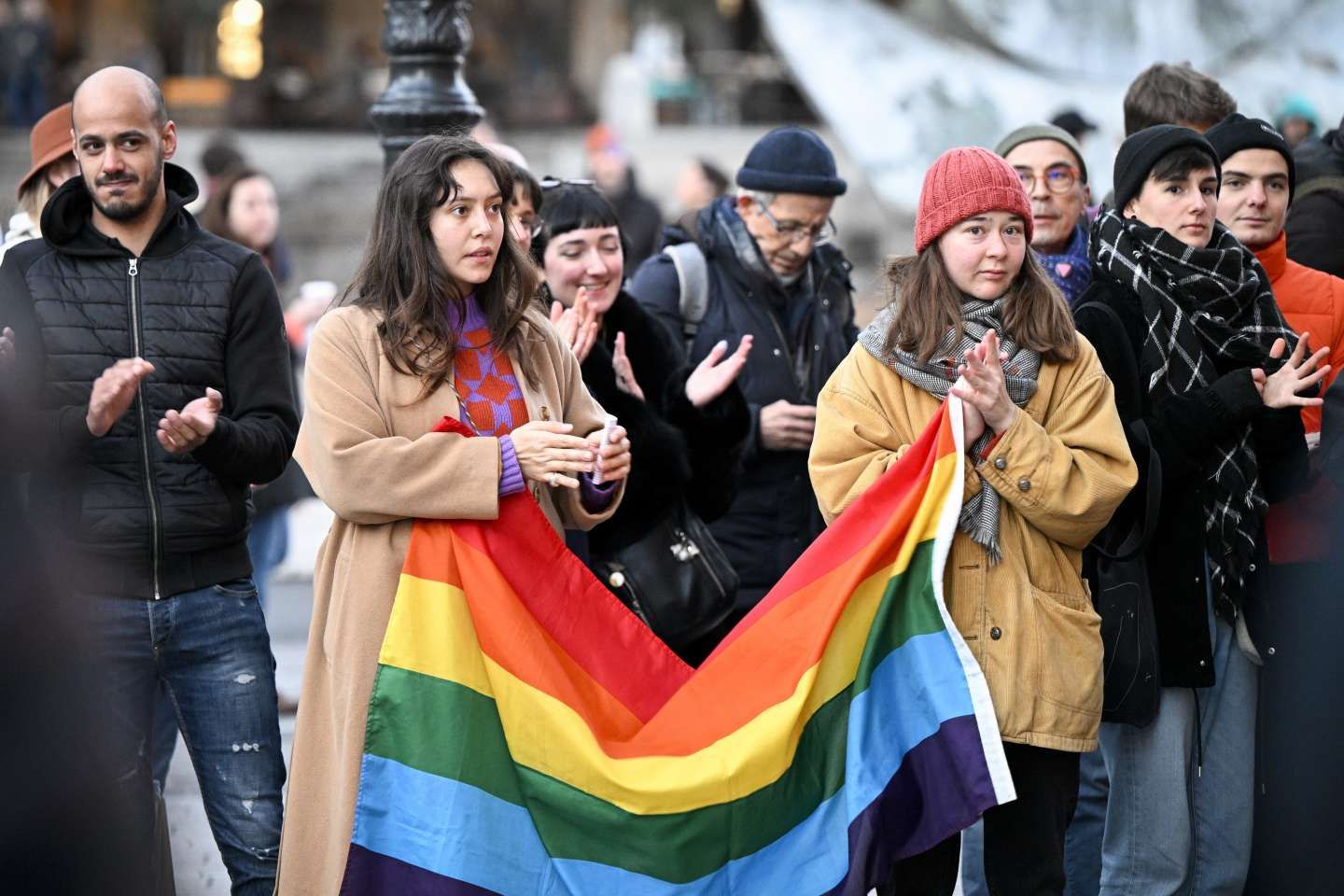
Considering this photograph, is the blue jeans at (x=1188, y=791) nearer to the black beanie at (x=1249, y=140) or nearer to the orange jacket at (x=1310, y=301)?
the orange jacket at (x=1310, y=301)

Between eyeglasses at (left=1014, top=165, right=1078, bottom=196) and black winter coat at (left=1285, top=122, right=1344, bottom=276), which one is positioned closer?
eyeglasses at (left=1014, top=165, right=1078, bottom=196)

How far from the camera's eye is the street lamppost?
6.73 m

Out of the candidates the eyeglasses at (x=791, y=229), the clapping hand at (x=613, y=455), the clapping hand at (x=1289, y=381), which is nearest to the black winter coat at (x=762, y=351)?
the eyeglasses at (x=791, y=229)

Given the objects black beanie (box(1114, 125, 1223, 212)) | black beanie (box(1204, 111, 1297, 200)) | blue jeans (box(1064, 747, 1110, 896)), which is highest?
black beanie (box(1204, 111, 1297, 200))

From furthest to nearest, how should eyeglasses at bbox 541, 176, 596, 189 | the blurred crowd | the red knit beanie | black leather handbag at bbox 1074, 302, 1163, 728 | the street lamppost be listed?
the street lamppost, eyeglasses at bbox 541, 176, 596, 189, black leather handbag at bbox 1074, 302, 1163, 728, the red knit beanie, the blurred crowd

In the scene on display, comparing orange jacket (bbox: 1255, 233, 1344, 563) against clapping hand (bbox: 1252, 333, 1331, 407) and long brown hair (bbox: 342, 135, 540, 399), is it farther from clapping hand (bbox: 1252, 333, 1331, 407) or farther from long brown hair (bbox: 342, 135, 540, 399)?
long brown hair (bbox: 342, 135, 540, 399)

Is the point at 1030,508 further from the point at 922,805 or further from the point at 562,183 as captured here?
the point at 562,183

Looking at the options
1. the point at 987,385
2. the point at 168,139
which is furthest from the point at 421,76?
the point at 987,385

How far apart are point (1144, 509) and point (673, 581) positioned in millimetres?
1260

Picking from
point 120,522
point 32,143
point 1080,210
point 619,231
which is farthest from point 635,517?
point 32,143

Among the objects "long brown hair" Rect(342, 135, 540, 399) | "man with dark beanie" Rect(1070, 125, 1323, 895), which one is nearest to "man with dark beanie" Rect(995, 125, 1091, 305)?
"man with dark beanie" Rect(1070, 125, 1323, 895)

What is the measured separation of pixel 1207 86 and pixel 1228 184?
660 millimetres

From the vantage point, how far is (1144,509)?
443 cm

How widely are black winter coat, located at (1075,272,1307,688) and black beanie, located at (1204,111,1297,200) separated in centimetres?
77
